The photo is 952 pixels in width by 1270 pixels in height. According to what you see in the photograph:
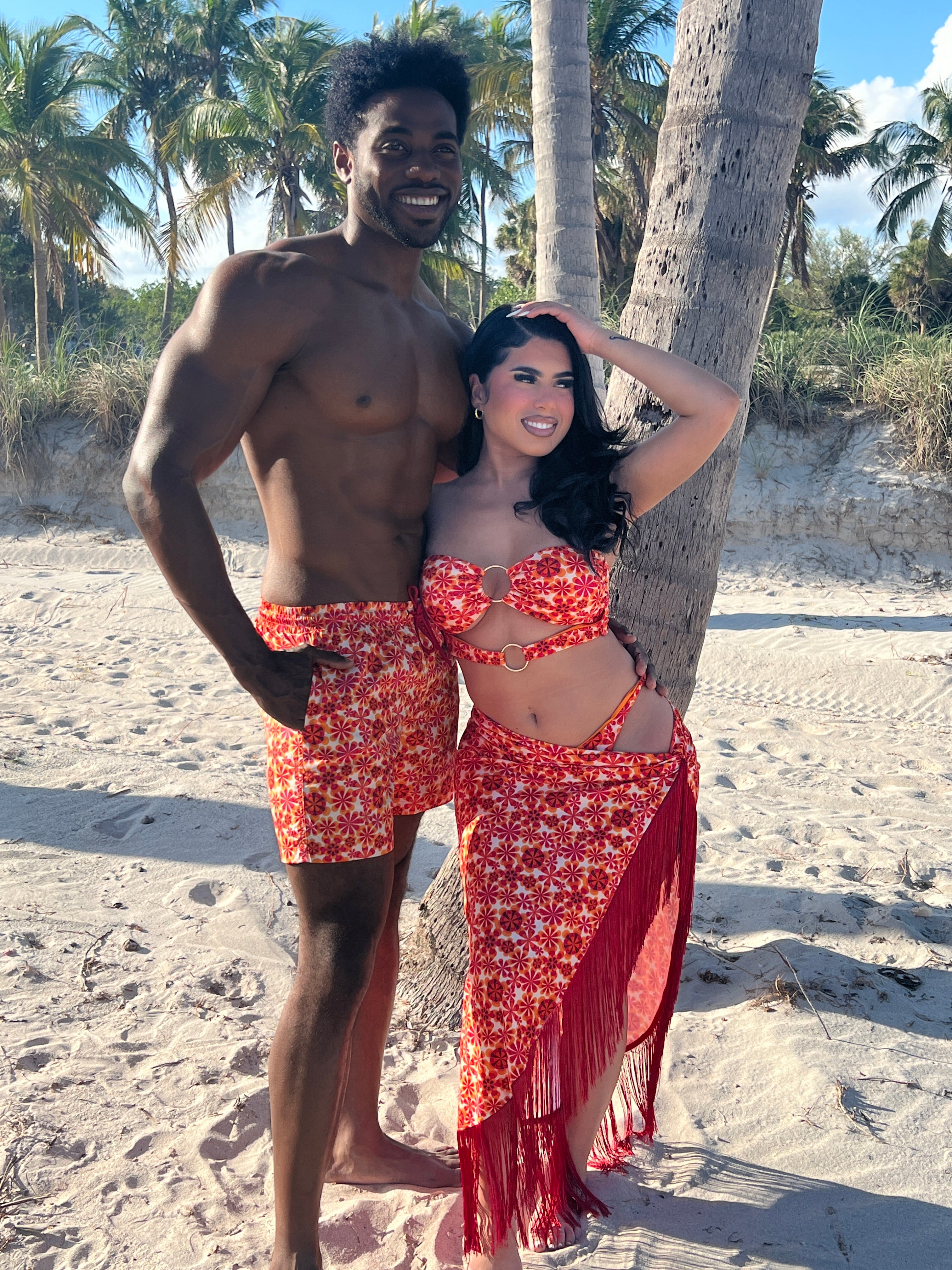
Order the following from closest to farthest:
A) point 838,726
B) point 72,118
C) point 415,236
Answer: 1. point 415,236
2. point 838,726
3. point 72,118

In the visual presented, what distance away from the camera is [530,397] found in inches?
94.8

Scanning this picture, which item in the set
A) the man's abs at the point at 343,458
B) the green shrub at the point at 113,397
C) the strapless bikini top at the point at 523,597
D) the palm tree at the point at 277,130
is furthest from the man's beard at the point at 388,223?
the palm tree at the point at 277,130

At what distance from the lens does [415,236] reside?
2.26 meters

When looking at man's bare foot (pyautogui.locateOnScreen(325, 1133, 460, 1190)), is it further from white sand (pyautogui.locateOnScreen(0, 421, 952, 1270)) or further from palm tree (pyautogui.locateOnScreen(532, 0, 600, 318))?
palm tree (pyautogui.locateOnScreen(532, 0, 600, 318))

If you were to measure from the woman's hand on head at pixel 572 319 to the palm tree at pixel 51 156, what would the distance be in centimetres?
1863

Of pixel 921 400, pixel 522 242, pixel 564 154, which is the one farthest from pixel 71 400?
pixel 522 242

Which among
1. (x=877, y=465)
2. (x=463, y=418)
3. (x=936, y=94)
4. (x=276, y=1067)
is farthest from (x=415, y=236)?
(x=936, y=94)

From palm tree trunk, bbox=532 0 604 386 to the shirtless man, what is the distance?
82.2 inches

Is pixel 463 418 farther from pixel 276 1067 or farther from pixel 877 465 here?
pixel 877 465

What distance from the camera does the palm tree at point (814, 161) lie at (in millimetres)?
23453

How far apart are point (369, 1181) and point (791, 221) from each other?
2523 cm

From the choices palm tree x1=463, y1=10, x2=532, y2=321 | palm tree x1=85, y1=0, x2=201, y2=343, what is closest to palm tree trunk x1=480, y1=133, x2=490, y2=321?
palm tree x1=463, y1=10, x2=532, y2=321

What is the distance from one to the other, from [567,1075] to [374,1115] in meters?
0.56

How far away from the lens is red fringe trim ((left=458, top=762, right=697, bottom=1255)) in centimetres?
223
